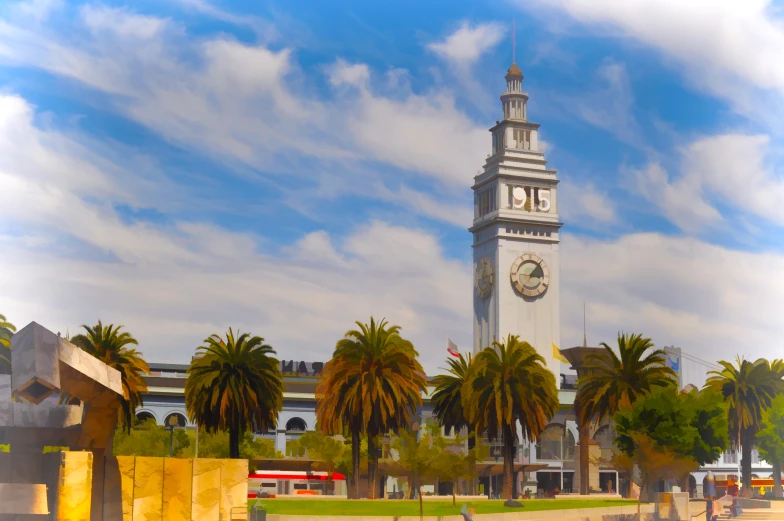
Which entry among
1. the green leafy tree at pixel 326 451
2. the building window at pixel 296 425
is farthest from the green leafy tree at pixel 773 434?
the building window at pixel 296 425

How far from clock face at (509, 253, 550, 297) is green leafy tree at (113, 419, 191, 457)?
205 feet

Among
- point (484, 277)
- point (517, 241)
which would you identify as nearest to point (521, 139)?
point (517, 241)

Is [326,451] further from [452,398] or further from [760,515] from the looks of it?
[760,515]

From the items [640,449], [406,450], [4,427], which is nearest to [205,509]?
[4,427]

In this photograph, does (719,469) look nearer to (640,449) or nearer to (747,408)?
(747,408)

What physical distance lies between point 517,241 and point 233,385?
85647 mm

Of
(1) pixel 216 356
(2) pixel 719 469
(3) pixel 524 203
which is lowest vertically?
(2) pixel 719 469

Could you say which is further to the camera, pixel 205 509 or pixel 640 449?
pixel 640 449

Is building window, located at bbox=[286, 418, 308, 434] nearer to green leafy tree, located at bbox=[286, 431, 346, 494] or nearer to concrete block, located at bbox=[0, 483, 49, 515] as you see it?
green leafy tree, located at bbox=[286, 431, 346, 494]

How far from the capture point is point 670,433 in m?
69.0

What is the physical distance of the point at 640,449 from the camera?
70.6 metres

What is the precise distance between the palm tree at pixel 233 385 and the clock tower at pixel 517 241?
78049 millimetres

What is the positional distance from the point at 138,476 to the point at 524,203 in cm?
11701

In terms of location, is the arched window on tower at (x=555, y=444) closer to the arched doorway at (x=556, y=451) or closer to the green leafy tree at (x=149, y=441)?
the arched doorway at (x=556, y=451)
